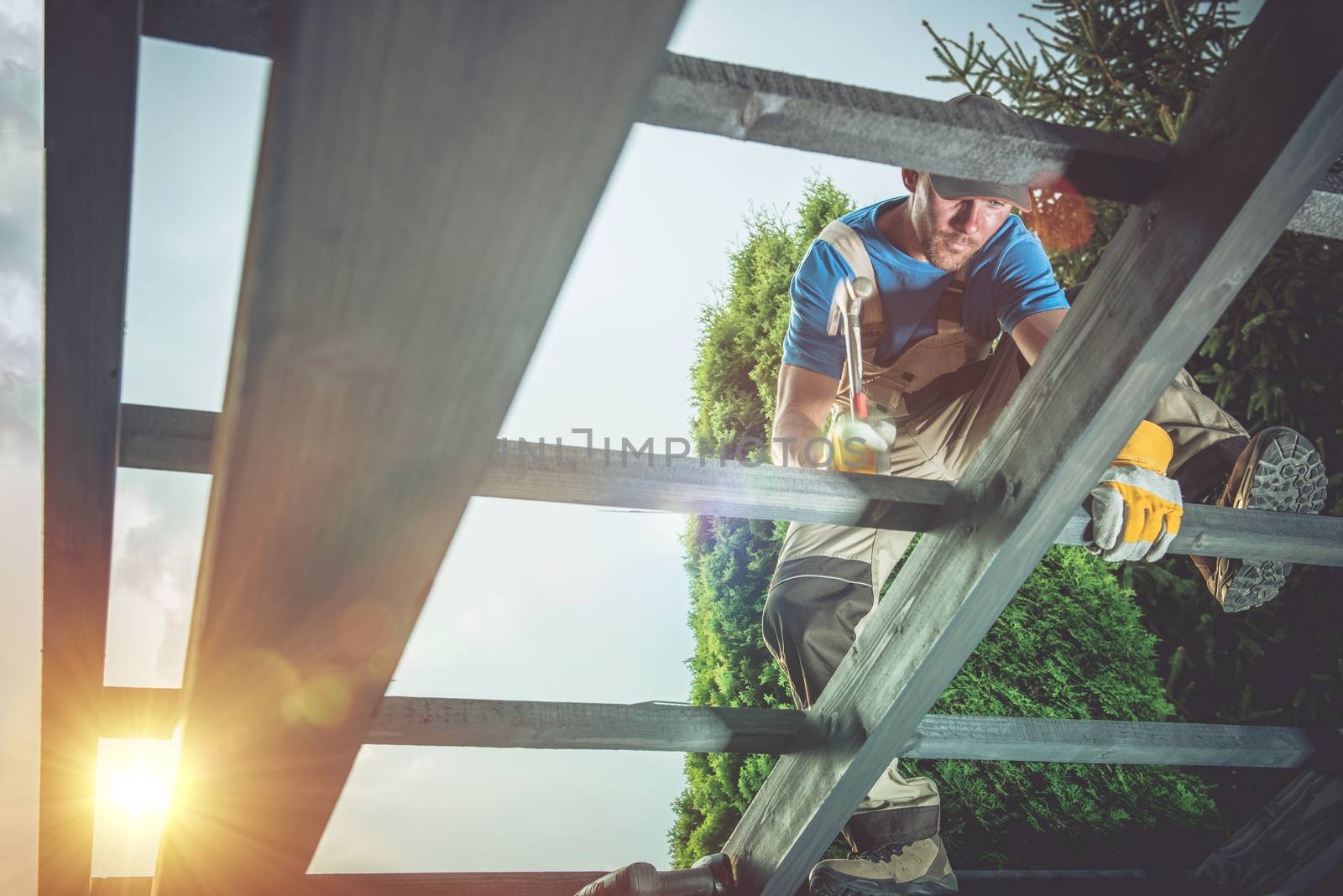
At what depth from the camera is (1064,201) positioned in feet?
14.6

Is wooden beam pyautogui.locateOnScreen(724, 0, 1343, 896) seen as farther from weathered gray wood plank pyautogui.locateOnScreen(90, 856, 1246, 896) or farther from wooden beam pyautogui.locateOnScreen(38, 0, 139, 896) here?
wooden beam pyautogui.locateOnScreen(38, 0, 139, 896)

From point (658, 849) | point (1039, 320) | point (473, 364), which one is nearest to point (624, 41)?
point (473, 364)

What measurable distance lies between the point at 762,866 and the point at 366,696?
4.07 ft

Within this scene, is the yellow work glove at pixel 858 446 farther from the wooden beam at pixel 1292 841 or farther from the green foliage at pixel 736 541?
the green foliage at pixel 736 541

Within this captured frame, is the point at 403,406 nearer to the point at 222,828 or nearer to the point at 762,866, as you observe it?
the point at 222,828

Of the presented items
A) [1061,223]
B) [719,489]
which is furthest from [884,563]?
[1061,223]

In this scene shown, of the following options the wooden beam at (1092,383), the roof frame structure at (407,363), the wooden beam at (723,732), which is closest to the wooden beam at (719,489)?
the roof frame structure at (407,363)

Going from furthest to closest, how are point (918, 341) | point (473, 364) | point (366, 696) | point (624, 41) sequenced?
point (918, 341)
point (366, 696)
point (473, 364)
point (624, 41)

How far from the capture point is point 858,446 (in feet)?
6.46

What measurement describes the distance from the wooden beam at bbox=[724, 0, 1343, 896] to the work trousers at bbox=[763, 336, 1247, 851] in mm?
298

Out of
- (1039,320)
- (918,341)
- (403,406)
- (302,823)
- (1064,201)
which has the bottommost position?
(302,823)

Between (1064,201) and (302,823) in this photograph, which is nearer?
(302,823)

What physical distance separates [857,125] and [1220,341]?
12.5 ft

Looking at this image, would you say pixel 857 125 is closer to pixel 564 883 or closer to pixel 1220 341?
pixel 564 883
